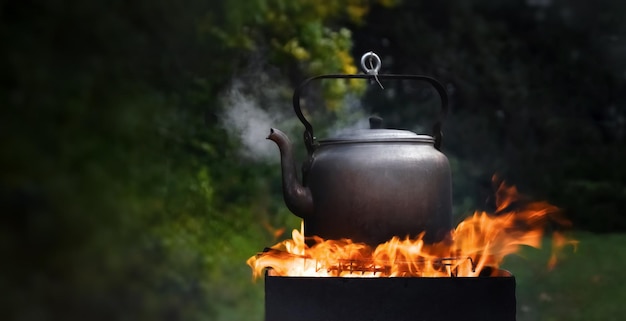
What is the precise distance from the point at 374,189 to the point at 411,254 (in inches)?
8.1

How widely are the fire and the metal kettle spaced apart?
0.11 ft

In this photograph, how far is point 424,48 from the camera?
569 centimetres

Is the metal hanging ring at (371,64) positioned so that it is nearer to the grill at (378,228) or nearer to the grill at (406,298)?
the grill at (378,228)

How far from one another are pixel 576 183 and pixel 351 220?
343 cm

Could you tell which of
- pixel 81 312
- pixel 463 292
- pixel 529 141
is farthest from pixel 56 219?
pixel 529 141

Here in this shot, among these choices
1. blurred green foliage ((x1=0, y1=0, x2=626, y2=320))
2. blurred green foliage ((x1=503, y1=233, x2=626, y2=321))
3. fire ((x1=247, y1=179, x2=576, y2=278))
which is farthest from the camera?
blurred green foliage ((x1=503, y1=233, x2=626, y2=321))

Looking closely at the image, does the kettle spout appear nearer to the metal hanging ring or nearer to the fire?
the fire

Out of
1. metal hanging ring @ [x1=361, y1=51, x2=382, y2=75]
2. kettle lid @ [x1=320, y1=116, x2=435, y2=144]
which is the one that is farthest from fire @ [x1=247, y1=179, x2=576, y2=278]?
metal hanging ring @ [x1=361, y1=51, x2=382, y2=75]

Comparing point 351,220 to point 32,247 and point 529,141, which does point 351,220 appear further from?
point 529,141

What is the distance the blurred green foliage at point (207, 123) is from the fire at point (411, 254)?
5.52 ft

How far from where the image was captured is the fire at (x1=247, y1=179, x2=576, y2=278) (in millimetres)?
2492

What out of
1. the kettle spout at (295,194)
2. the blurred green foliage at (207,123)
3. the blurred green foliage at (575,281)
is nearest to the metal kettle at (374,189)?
the kettle spout at (295,194)

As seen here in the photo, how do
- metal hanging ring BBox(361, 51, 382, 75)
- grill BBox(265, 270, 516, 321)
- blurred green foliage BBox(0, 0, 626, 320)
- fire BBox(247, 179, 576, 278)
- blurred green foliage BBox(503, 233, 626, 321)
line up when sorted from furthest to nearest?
blurred green foliage BBox(503, 233, 626, 321) → blurred green foliage BBox(0, 0, 626, 320) → metal hanging ring BBox(361, 51, 382, 75) → fire BBox(247, 179, 576, 278) → grill BBox(265, 270, 516, 321)

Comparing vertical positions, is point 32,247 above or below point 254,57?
below
